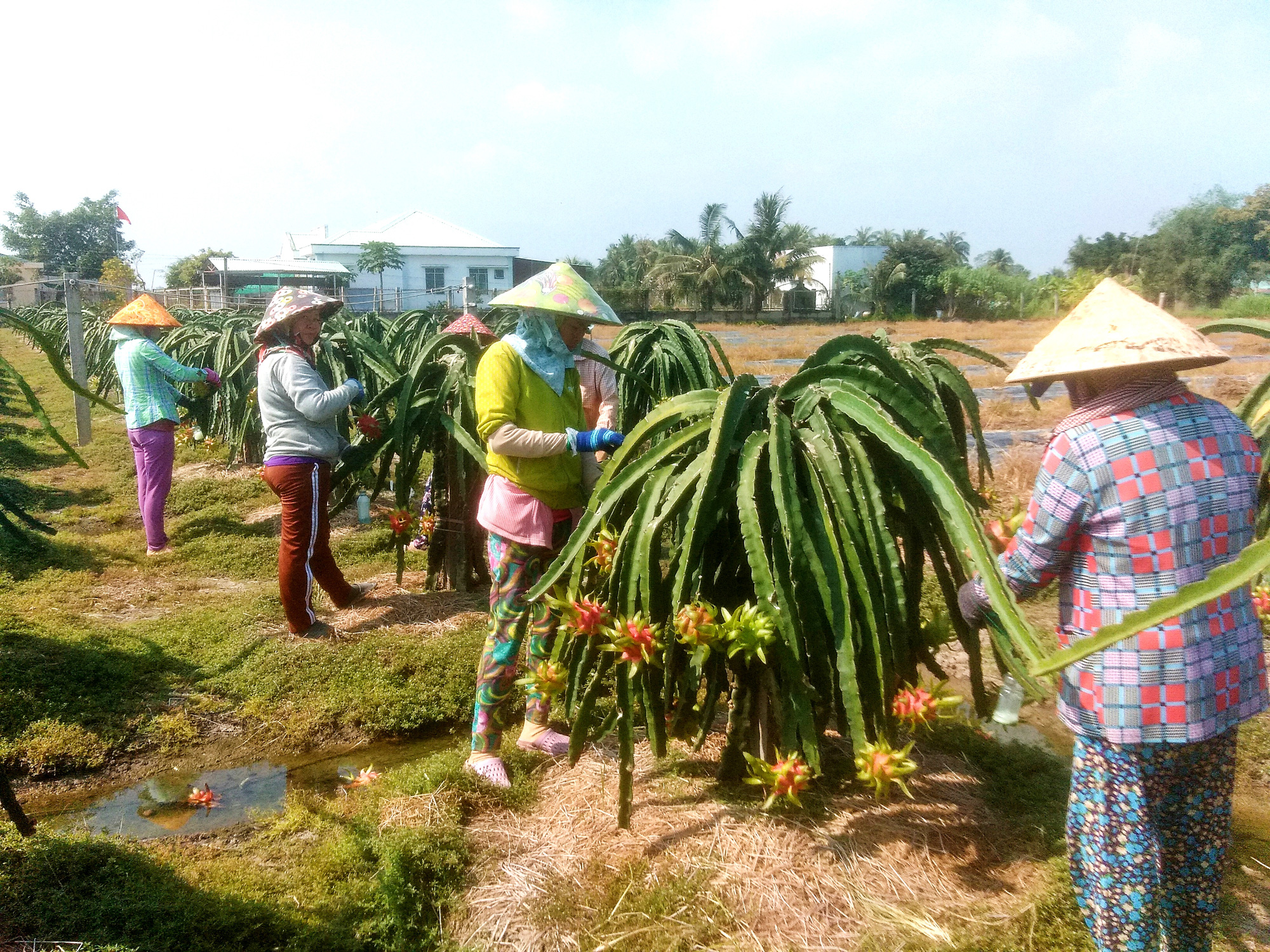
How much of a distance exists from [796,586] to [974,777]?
1242 millimetres

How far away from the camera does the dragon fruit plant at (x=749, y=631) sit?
2217mm

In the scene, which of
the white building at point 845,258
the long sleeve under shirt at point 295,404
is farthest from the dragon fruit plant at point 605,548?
the white building at point 845,258

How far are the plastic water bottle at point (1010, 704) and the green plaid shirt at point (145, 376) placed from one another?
18.5 ft

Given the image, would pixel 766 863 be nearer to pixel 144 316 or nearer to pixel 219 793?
pixel 219 793

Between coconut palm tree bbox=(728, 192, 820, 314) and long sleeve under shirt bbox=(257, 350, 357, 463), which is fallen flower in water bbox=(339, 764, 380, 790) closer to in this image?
long sleeve under shirt bbox=(257, 350, 357, 463)

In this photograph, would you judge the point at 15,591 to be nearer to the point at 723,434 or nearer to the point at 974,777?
the point at 723,434

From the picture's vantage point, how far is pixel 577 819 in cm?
286

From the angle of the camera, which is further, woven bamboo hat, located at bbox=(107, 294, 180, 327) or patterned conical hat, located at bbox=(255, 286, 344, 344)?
woven bamboo hat, located at bbox=(107, 294, 180, 327)

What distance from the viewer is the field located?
2412 mm

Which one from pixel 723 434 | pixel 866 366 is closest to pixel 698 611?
pixel 723 434

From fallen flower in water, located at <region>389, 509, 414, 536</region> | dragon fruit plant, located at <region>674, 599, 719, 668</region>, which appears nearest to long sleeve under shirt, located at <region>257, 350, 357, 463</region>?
fallen flower in water, located at <region>389, 509, 414, 536</region>

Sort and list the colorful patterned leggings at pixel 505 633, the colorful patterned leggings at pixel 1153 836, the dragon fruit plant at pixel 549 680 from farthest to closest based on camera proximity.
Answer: the colorful patterned leggings at pixel 505 633, the dragon fruit plant at pixel 549 680, the colorful patterned leggings at pixel 1153 836

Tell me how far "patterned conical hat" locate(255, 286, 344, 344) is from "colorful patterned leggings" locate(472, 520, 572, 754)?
6.91 feet

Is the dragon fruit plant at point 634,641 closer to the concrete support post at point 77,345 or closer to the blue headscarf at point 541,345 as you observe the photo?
the blue headscarf at point 541,345
